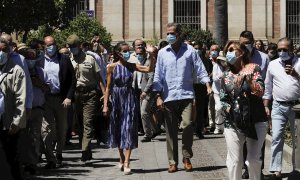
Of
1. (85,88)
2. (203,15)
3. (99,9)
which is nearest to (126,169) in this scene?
(85,88)

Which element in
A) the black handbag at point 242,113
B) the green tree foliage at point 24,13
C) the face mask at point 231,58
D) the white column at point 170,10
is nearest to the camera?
the black handbag at point 242,113

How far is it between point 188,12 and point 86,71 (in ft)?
106

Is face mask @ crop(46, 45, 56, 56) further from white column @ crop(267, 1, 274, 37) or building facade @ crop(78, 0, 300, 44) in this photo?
white column @ crop(267, 1, 274, 37)

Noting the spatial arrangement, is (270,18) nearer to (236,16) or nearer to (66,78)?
(236,16)

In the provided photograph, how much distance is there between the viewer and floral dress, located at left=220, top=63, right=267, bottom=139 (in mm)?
8859

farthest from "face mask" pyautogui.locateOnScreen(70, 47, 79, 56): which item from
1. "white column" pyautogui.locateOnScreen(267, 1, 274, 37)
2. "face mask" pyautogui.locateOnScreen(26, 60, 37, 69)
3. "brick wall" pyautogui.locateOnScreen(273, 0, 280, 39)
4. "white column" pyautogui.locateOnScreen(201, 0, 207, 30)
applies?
"brick wall" pyautogui.locateOnScreen(273, 0, 280, 39)

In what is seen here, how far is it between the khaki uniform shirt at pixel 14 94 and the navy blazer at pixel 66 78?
9.25 feet

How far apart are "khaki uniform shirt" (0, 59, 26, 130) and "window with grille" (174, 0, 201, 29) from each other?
35585 millimetres

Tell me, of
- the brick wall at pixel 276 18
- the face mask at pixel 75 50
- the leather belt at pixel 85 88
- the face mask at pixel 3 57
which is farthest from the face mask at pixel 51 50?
the brick wall at pixel 276 18

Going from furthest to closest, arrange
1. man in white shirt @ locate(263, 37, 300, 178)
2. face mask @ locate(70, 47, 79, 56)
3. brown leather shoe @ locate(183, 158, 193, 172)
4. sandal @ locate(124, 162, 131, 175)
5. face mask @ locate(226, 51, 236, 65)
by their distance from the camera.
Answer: face mask @ locate(70, 47, 79, 56) < brown leather shoe @ locate(183, 158, 193, 172) < sandal @ locate(124, 162, 131, 175) < man in white shirt @ locate(263, 37, 300, 178) < face mask @ locate(226, 51, 236, 65)

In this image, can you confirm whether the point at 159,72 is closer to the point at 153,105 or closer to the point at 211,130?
the point at 153,105

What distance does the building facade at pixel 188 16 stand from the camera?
4434 cm

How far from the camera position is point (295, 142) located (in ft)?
34.0

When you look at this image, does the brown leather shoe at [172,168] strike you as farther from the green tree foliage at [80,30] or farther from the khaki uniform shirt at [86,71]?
the green tree foliage at [80,30]
